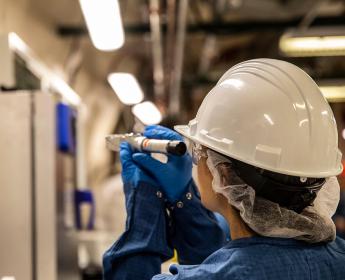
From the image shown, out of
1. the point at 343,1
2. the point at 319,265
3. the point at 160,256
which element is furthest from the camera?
the point at 343,1

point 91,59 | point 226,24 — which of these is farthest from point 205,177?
point 91,59

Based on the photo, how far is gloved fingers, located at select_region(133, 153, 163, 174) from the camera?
1.60 metres

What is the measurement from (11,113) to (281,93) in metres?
1.30

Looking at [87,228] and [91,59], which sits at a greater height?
[91,59]

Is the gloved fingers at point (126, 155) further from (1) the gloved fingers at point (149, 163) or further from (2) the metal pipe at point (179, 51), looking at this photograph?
(2) the metal pipe at point (179, 51)

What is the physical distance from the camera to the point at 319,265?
4.17ft

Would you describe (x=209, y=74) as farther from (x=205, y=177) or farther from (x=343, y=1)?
(x=205, y=177)

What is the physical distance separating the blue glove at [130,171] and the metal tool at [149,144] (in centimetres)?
3

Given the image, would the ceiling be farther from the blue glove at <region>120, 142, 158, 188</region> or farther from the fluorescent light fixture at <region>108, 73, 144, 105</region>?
the blue glove at <region>120, 142, 158, 188</region>

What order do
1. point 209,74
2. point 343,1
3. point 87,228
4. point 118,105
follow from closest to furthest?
point 87,228, point 343,1, point 209,74, point 118,105

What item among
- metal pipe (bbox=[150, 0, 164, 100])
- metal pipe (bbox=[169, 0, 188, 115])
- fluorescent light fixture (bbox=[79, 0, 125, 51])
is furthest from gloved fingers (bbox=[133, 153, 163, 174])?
metal pipe (bbox=[150, 0, 164, 100])

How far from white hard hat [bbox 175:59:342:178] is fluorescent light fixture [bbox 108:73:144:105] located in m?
3.52

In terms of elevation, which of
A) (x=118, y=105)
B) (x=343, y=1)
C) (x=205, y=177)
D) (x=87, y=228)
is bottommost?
(x=87, y=228)

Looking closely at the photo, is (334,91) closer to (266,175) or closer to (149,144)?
(149,144)
